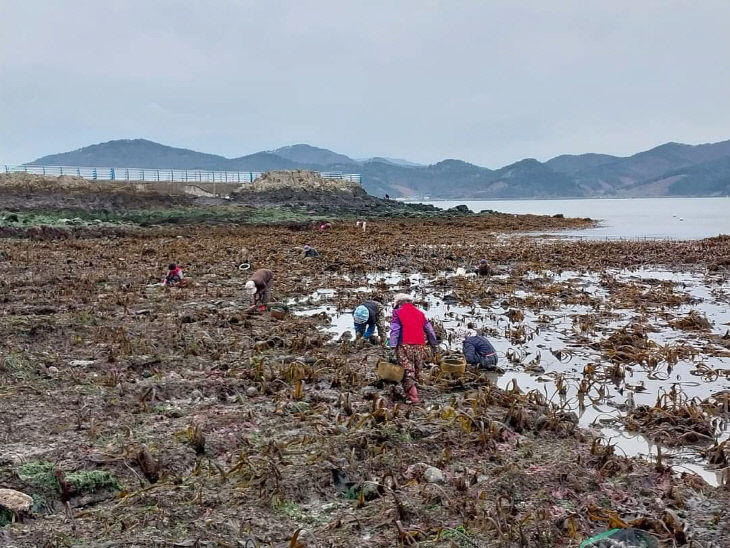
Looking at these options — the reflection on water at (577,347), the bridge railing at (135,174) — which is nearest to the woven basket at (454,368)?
the reflection on water at (577,347)

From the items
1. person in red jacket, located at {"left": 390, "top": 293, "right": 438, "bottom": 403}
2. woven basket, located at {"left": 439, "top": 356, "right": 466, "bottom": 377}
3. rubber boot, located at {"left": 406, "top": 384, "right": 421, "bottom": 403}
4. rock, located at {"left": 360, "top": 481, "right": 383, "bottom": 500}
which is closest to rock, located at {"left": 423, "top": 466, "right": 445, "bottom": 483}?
rock, located at {"left": 360, "top": 481, "right": 383, "bottom": 500}

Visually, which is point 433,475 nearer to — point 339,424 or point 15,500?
point 339,424

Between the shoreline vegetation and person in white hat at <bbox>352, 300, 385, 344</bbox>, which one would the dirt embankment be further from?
person in white hat at <bbox>352, 300, 385, 344</bbox>

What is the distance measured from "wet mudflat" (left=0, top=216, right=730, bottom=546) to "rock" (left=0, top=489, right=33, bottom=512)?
11cm

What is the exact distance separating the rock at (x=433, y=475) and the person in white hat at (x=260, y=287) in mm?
7486

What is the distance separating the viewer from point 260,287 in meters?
12.4

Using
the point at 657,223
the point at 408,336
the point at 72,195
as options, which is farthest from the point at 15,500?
the point at 657,223

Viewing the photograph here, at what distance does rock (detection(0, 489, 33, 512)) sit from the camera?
13.9 feet

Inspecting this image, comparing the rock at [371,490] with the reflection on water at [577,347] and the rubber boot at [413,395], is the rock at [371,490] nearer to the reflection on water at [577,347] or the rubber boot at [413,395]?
the rubber boot at [413,395]

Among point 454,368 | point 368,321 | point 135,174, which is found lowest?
point 454,368

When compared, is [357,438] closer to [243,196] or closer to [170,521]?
[170,521]

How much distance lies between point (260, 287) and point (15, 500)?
8.25 meters

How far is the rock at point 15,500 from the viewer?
4223 millimetres

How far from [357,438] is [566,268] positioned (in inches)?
649
